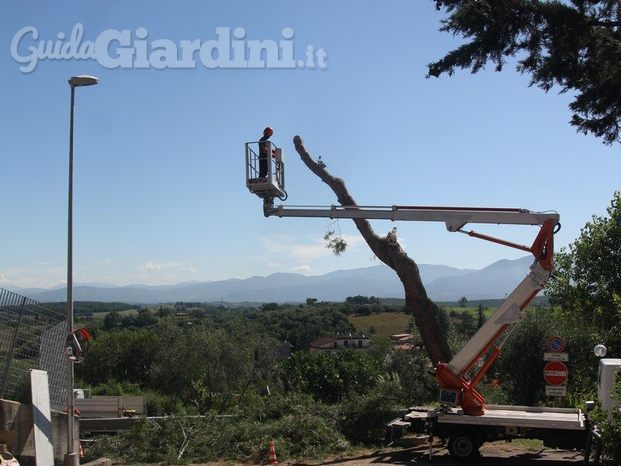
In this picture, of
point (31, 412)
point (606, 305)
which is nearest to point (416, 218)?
point (31, 412)

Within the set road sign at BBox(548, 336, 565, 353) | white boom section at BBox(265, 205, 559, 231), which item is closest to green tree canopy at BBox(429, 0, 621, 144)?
white boom section at BBox(265, 205, 559, 231)

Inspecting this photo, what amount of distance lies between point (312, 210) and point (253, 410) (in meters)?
6.14

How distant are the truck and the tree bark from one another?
10.9ft

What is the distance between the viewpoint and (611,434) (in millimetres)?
8938

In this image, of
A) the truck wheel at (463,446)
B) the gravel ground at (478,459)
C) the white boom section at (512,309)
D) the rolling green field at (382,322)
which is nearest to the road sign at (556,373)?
the gravel ground at (478,459)

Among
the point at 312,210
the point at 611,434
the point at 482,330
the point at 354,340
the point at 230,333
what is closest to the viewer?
the point at 611,434

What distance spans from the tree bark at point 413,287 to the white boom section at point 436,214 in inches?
123

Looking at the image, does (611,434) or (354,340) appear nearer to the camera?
(611,434)

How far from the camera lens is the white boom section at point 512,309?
14.2m

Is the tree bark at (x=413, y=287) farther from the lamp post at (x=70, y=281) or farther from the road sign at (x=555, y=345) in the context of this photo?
the lamp post at (x=70, y=281)

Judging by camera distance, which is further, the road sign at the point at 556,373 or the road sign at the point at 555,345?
the road sign at the point at 555,345

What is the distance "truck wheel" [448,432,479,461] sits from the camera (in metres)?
14.1

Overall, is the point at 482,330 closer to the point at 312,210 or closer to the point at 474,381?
the point at 474,381

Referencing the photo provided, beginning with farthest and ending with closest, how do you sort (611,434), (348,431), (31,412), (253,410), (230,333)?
(230,333) < (253,410) < (348,431) < (31,412) < (611,434)
